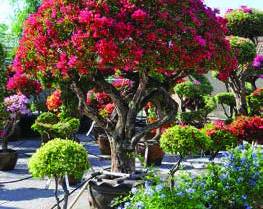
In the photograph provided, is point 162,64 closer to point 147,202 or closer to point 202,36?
point 202,36

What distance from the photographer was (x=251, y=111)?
17266 millimetres

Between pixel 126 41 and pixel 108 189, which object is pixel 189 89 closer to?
pixel 108 189

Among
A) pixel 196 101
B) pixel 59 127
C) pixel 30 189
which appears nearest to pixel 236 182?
pixel 30 189

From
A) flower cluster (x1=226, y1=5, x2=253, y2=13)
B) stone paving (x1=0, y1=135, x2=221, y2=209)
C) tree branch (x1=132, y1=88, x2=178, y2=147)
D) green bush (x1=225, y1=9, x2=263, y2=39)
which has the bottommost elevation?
stone paving (x1=0, y1=135, x2=221, y2=209)

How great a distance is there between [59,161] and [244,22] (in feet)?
37.1

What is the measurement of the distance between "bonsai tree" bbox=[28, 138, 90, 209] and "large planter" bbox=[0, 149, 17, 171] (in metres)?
5.41

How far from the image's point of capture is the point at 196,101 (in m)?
19.1

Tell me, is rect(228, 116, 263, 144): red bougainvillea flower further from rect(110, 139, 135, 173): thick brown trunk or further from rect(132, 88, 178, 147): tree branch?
rect(110, 139, 135, 173): thick brown trunk

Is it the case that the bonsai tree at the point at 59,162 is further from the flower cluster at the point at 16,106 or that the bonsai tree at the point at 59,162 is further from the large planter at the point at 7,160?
the flower cluster at the point at 16,106

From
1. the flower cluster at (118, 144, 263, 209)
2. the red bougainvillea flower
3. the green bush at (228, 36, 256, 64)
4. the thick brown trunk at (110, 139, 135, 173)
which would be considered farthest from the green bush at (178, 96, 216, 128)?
the flower cluster at (118, 144, 263, 209)

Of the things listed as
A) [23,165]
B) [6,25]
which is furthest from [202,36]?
[6,25]

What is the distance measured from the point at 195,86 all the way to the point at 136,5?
11.4 meters

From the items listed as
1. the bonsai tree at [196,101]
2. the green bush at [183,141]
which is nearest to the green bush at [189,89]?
the bonsai tree at [196,101]

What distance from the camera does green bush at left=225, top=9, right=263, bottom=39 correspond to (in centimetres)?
1602
